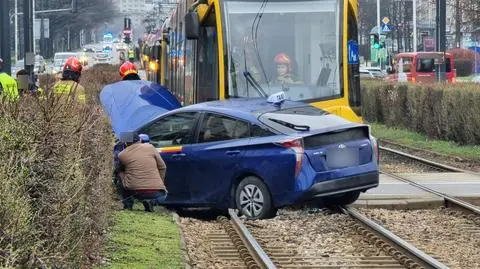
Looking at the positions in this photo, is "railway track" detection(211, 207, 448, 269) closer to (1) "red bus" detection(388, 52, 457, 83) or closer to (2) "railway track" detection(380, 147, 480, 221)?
(2) "railway track" detection(380, 147, 480, 221)

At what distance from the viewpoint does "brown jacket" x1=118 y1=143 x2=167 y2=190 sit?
41.9 ft

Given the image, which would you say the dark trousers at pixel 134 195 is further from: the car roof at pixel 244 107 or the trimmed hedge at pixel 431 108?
the trimmed hedge at pixel 431 108

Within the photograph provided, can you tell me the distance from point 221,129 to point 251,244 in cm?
310

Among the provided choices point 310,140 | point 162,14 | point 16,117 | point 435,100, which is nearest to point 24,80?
point 310,140

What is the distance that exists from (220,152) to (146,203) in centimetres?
118

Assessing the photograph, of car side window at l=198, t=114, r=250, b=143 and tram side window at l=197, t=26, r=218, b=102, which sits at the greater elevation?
tram side window at l=197, t=26, r=218, b=102

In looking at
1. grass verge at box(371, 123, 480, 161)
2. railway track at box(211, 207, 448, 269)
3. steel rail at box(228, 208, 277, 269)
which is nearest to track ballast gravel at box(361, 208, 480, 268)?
railway track at box(211, 207, 448, 269)

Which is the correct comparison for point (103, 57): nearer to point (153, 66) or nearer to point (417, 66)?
point (417, 66)

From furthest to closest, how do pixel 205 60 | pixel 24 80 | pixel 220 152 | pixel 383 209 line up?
pixel 205 60 → pixel 24 80 → pixel 383 209 → pixel 220 152

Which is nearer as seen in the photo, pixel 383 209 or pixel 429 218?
pixel 429 218

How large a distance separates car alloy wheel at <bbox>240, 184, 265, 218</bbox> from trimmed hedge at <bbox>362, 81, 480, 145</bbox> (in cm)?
1230

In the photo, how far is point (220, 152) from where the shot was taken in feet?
43.5

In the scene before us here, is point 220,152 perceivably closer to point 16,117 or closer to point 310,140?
point 310,140

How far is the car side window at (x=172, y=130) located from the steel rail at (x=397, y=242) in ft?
7.95
